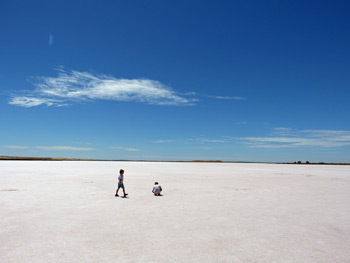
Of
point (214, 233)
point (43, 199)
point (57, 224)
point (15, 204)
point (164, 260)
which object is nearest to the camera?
point (164, 260)

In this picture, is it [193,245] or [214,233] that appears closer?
[193,245]

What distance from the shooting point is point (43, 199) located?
41.3ft

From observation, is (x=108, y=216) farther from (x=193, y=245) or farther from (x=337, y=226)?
(x=337, y=226)

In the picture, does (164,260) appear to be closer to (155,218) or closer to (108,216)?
(155,218)

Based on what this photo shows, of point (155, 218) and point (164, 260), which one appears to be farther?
point (155, 218)

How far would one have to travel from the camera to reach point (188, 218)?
30.2ft

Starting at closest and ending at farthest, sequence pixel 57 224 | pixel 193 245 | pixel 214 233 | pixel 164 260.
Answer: pixel 164 260 → pixel 193 245 → pixel 214 233 → pixel 57 224

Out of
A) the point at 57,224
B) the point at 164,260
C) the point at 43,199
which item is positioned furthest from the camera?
the point at 43,199

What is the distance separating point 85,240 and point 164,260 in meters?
2.45

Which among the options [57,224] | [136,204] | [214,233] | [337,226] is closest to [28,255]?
[57,224]

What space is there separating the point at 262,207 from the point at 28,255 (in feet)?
30.1

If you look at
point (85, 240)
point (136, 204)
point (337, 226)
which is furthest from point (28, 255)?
point (337, 226)

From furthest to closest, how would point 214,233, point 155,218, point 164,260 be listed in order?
1. point 155,218
2. point 214,233
3. point 164,260

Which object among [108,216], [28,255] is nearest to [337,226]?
Answer: [108,216]
